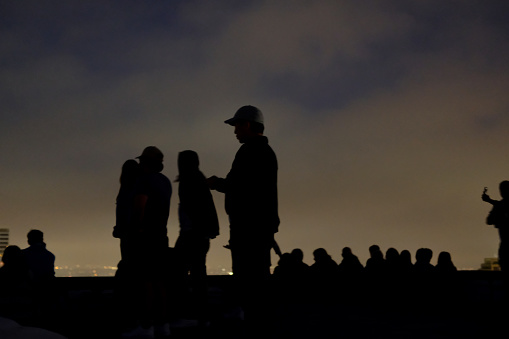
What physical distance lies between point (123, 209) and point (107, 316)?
7.46 ft

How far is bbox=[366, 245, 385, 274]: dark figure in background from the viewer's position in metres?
10.9

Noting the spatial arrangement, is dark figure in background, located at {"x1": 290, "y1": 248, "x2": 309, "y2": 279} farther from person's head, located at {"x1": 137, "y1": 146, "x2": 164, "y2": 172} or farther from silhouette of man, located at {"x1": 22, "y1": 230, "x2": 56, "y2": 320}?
person's head, located at {"x1": 137, "y1": 146, "x2": 164, "y2": 172}

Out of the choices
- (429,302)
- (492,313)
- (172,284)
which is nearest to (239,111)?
(172,284)

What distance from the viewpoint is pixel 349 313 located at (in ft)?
28.9

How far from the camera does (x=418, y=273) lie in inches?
381

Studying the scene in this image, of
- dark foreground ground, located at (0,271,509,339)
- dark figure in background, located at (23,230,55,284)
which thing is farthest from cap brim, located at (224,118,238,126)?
dark figure in background, located at (23,230,55,284)

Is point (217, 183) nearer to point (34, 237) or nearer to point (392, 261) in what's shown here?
point (34, 237)

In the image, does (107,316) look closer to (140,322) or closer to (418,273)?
(140,322)

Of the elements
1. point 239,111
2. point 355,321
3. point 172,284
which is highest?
point 239,111

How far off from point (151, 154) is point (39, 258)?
302cm

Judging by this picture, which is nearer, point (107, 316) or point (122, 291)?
point (122, 291)

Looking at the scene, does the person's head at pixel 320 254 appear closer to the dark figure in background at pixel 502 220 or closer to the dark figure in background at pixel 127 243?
the dark figure in background at pixel 502 220

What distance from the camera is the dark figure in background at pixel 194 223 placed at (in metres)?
5.90

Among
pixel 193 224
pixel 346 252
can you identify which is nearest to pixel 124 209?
pixel 193 224
